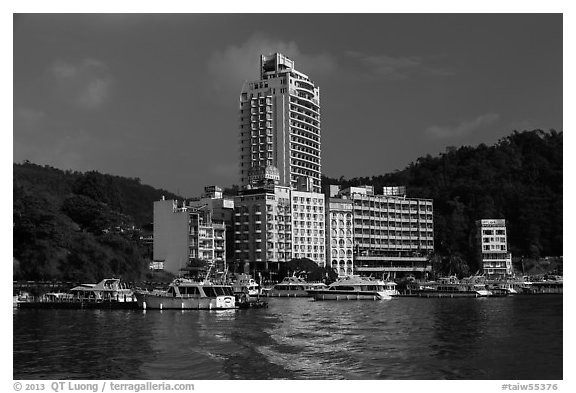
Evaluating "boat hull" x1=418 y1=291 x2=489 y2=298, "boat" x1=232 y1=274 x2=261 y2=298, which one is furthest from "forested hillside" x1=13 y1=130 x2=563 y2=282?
"boat hull" x1=418 y1=291 x2=489 y2=298

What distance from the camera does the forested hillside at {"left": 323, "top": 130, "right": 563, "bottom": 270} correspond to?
235ft

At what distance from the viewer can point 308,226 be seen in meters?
66.8

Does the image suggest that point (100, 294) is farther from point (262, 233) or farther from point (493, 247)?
point (493, 247)

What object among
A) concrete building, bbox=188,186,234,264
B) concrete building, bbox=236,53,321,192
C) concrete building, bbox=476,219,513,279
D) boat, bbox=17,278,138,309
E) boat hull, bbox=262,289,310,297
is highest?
concrete building, bbox=236,53,321,192

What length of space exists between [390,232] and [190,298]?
42.1 meters

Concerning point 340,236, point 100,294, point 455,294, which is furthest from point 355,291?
point 340,236

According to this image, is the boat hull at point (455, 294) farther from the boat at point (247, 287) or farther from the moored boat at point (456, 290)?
the boat at point (247, 287)

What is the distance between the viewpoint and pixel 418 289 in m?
53.9

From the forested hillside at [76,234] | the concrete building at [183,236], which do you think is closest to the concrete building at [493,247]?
the concrete building at [183,236]

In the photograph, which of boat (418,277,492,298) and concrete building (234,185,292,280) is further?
concrete building (234,185,292,280)

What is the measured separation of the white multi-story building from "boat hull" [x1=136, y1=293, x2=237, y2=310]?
30.8 metres

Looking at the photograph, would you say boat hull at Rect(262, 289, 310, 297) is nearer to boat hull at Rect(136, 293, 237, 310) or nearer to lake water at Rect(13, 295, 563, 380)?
boat hull at Rect(136, 293, 237, 310)

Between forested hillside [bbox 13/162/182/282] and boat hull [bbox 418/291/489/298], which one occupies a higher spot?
forested hillside [bbox 13/162/182/282]

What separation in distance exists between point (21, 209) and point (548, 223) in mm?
50253
